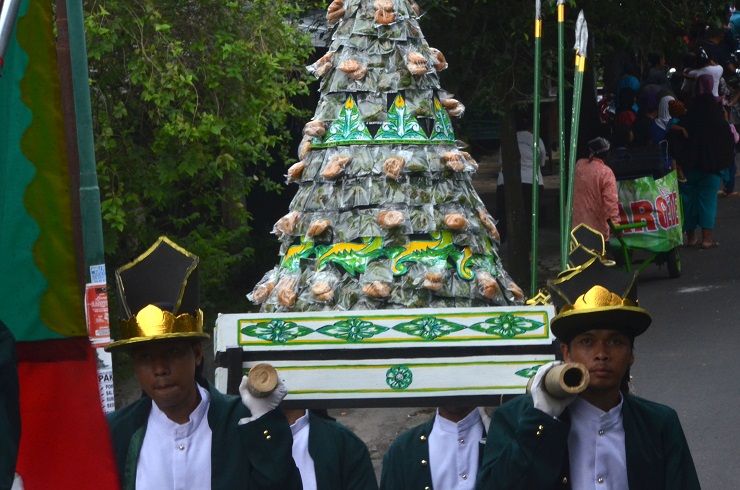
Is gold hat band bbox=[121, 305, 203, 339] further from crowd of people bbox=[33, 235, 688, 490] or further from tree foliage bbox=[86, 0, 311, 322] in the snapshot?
tree foliage bbox=[86, 0, 311, 322]

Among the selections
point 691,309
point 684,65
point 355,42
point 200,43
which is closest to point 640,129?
point 684,65

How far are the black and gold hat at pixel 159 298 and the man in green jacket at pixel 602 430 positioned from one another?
1.03 m

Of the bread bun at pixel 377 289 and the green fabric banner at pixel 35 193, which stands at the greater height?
the green fabric banner at pixel 35 193

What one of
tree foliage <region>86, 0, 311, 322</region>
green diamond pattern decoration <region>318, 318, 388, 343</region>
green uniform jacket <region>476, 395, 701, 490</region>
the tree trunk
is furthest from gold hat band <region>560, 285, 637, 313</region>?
the tree trunk

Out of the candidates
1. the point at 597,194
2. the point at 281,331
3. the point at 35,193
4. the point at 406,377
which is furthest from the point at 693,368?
the point at 35,193

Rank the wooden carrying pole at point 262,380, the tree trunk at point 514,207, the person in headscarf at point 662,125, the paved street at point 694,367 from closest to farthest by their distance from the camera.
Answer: the wooden carrying pole at point 262,380 < the paved street at point 694,367 < the tree trunk at point 514,207 < the person in headscarf at point 662,125

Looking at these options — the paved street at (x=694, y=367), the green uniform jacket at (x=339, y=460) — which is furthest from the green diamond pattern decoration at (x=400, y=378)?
the paved street at (x=694, y=367)

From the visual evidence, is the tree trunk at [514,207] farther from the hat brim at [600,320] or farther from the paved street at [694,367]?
the hat brim at [600,320]

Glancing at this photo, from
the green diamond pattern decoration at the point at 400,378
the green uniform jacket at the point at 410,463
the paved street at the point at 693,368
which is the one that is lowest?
the paved street at the point at 693,368

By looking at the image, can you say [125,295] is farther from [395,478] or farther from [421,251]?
[421,251]

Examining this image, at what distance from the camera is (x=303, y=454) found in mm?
4996

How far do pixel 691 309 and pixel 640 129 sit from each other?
4.84m

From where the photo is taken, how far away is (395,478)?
5043mm

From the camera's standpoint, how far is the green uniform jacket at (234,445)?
389 cm
